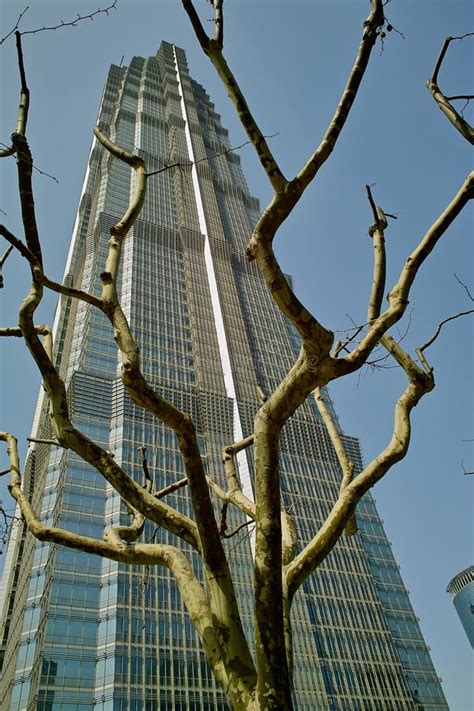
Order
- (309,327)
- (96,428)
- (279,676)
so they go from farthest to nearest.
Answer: (96,428) < (309,327) < (279,676)

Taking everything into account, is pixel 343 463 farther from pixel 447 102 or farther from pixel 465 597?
pixel 465 597

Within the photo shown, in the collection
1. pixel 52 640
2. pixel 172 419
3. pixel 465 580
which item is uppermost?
pixel 465 580

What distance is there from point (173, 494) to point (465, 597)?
328 ft

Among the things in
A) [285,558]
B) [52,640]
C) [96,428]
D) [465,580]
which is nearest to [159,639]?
[52,640]

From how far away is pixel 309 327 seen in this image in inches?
137

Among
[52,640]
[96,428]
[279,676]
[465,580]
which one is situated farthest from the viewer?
[465,580]

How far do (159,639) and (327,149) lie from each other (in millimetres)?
39976

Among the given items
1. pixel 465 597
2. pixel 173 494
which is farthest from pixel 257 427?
pixel 465 597

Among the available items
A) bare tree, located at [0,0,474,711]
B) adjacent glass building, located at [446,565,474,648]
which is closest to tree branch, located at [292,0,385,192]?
bare tree, located at [0,0,474,711]

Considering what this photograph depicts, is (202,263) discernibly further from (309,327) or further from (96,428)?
(309,327)

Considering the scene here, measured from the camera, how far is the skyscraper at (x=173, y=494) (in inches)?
1385

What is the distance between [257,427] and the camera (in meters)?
3.57

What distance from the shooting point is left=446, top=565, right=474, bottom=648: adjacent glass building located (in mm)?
115250

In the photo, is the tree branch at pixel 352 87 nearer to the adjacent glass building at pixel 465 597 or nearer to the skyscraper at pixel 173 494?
the skyscraper at pixel 173 494
